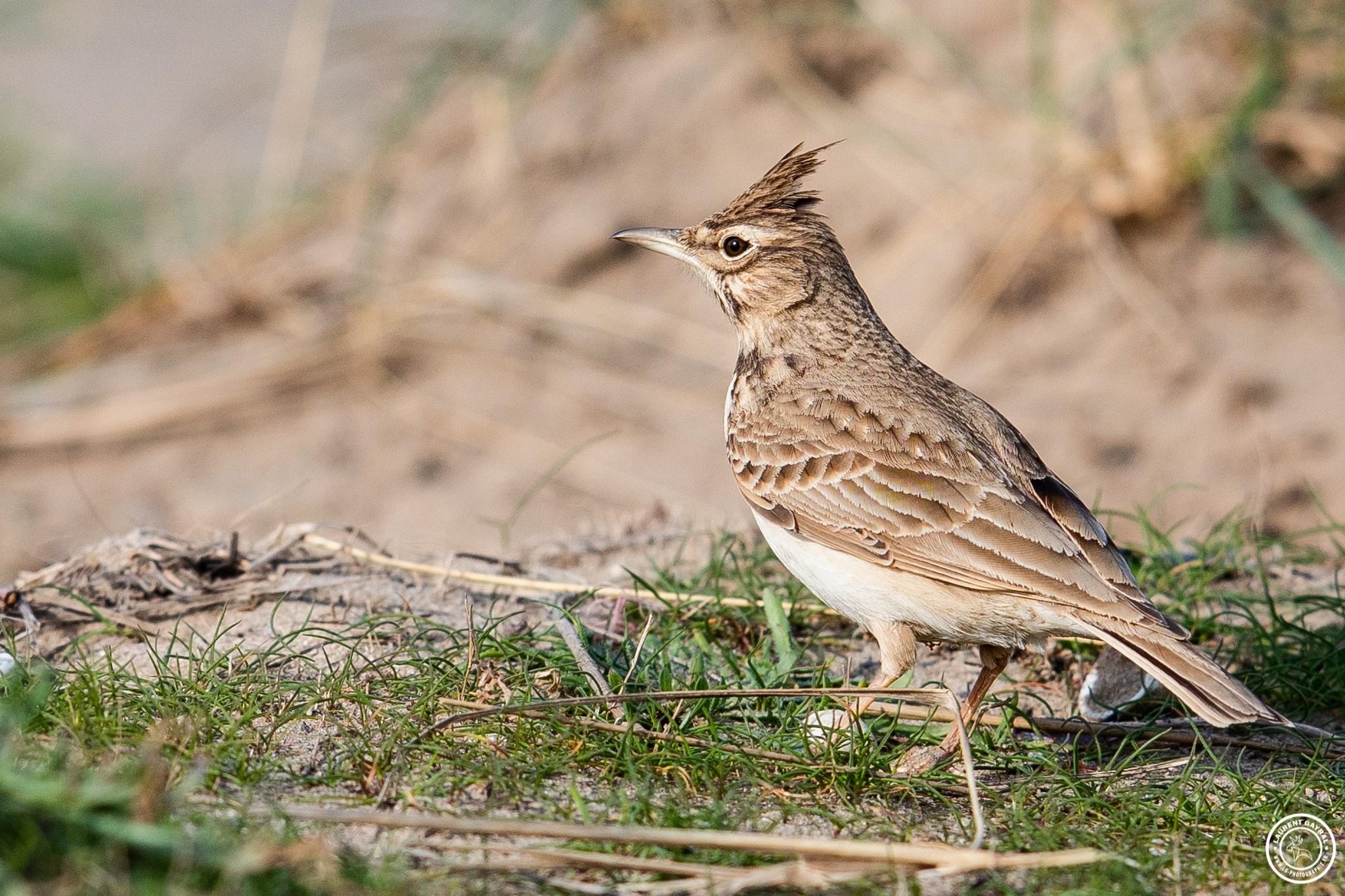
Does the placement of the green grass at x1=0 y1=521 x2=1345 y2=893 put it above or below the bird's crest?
below

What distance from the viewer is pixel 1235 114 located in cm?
846

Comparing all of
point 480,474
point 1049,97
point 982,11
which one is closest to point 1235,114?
point 1049,97

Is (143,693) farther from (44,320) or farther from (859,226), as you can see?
(44,320)

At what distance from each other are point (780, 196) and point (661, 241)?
1.68 ft

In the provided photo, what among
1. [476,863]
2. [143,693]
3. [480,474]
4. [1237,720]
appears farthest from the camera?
[480,474]

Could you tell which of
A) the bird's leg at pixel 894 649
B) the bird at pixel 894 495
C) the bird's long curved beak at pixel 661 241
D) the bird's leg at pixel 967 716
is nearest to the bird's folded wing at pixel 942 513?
the bird at pixel 894 495

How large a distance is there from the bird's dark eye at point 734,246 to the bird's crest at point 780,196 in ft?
0.27

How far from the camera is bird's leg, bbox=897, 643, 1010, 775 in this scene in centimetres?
379

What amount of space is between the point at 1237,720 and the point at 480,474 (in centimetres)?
540

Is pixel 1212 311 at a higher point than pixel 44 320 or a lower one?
lower

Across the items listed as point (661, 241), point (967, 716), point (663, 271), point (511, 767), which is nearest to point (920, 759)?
point (967, 716)

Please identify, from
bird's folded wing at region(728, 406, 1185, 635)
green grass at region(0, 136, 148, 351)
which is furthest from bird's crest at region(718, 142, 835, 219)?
green grass at region(0, 136, 148, 351)

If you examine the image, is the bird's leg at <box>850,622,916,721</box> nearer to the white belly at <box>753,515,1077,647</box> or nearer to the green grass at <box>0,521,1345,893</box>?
the white belly at <box>753,515,1077,647</box>

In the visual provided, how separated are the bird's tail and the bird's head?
167 cm
